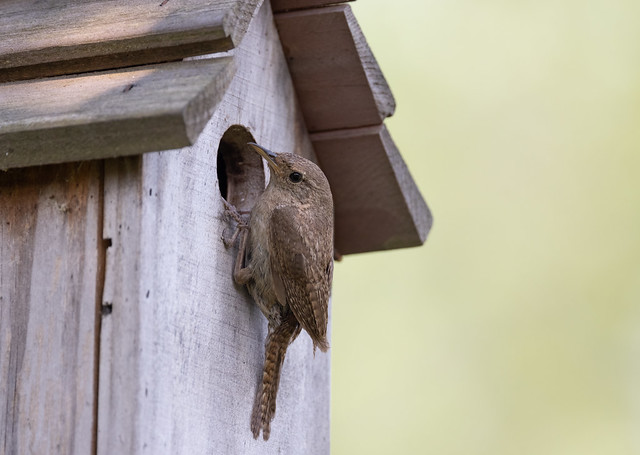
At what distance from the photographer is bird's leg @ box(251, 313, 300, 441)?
131 inches

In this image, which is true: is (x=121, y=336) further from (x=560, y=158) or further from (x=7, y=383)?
(x=560, y=158)

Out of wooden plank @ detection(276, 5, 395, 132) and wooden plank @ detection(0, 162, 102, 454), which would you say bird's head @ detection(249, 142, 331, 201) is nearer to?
wooden plank @ detection(276, 5, 395, 132)

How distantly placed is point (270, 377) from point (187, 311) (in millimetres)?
517

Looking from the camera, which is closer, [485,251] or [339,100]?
[339,100]

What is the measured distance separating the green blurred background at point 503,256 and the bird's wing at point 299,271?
3378 millimetres

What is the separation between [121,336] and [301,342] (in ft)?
4.05

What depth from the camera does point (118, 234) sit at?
2.73 m

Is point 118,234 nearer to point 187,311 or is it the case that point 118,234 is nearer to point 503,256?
point 187,311

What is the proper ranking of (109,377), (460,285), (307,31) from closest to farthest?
(109,377) < (307,31) < (460,285)

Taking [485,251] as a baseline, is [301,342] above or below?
below

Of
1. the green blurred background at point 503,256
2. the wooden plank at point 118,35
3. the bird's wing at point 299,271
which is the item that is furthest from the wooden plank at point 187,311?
the green blurred background at point 503,256

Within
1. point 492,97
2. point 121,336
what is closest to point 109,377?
point 121,336

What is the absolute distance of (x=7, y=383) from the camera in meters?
2.74

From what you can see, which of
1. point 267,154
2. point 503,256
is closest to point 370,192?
point 267,154
